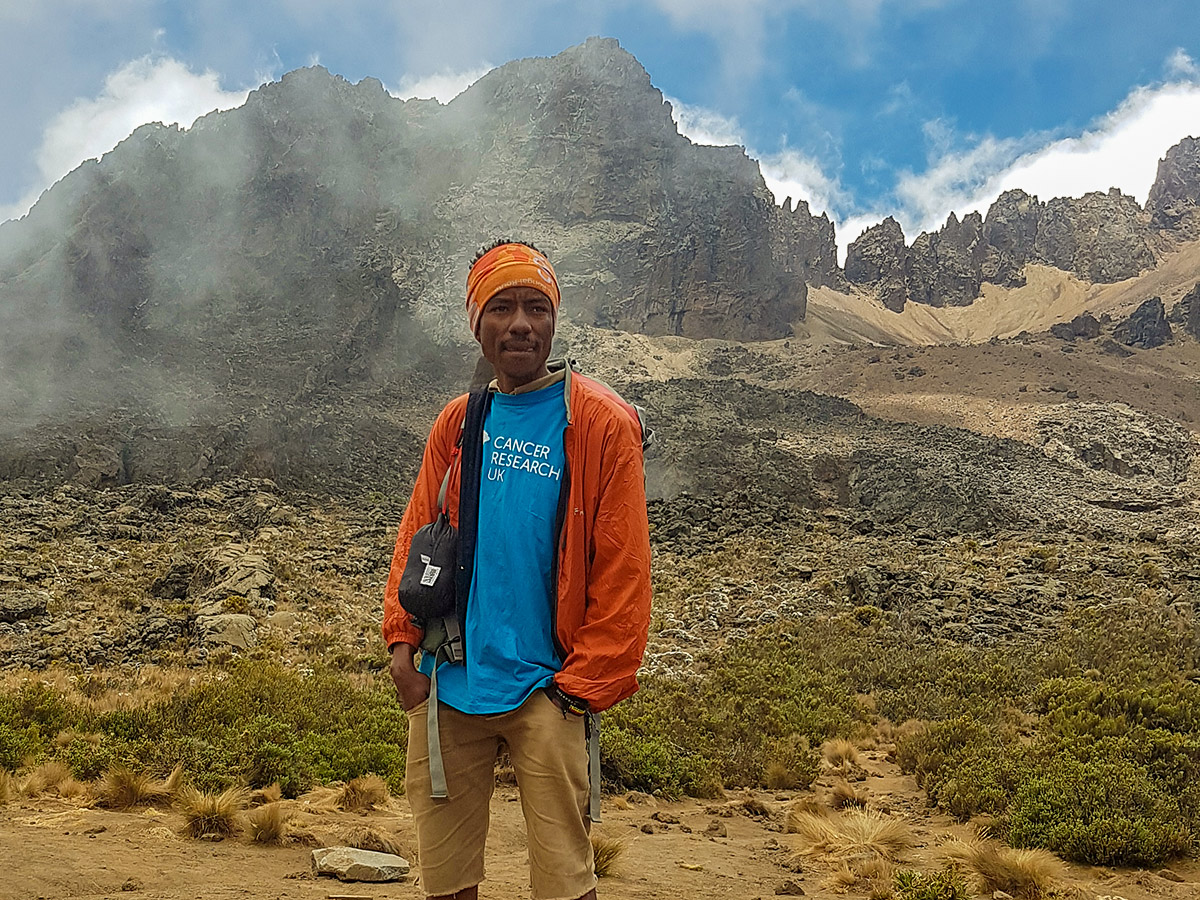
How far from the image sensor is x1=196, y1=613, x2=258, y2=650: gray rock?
12453mm

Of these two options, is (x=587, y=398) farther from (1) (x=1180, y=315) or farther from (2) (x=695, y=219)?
(1) (x=1180, y=315)

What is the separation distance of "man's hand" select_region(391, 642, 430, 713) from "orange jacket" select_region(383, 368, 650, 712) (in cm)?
40

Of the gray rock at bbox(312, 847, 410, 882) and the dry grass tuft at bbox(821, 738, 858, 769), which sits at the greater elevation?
the gray rock at bbox(312, 847, 410, 882)

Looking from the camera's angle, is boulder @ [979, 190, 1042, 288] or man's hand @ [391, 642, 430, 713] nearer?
man's hand @ [391, 642, 430, 713]

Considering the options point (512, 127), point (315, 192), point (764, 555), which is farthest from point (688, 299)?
point (764, 555)

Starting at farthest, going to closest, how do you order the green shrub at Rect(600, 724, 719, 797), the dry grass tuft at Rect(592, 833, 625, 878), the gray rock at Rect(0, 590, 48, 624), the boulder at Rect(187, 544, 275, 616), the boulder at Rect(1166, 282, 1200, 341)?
the boulder at Rect(1166, 282, 1200, 341) < the boulder at Rect(187, 544, 275, 616) < the gray rock at Rect(0, 590, 48, 624) < the green shrub at Rect(600, 724, 719, 797) < the dry grass tuft at Rect(592, 833, 625, 878)

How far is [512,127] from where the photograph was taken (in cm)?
8438

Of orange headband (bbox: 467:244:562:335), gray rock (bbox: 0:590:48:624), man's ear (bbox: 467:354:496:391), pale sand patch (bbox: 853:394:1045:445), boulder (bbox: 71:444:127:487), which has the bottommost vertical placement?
gray rock (bbox: 0:590:48:624)

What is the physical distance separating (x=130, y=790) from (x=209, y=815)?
0.93 meters

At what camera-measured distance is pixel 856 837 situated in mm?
5340

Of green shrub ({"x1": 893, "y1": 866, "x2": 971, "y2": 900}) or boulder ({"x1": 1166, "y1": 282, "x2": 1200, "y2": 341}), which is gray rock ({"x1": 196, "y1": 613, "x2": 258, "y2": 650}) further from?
boulder ({"x1": 1166, "y1": 282, "x2": 1200, "y2": 341})

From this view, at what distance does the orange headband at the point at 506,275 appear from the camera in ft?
7.84

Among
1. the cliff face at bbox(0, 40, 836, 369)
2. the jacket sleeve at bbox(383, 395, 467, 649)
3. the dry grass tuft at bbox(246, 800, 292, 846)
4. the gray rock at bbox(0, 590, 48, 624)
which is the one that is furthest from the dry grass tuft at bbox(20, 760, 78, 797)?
the cliff face at bbox(0, 40, 836, 369)

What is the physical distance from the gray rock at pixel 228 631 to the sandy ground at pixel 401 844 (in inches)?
284
